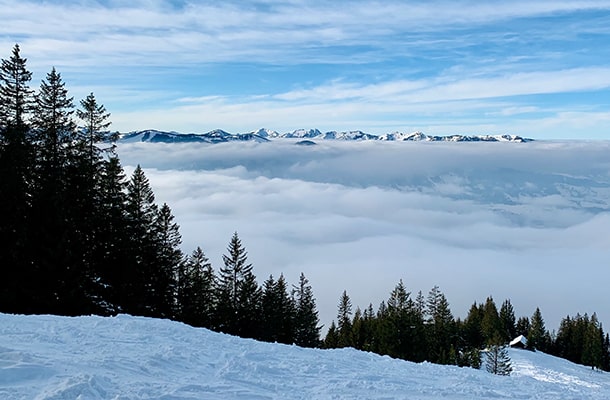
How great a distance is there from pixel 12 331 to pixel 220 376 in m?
6.24

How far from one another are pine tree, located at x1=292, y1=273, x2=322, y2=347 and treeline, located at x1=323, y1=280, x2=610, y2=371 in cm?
473

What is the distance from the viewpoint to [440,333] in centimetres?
6469

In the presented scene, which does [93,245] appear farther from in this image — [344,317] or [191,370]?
[344,317]

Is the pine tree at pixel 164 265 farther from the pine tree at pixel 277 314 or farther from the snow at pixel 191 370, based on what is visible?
the snow at pixel 191 370

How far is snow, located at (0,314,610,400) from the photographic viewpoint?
876 cm

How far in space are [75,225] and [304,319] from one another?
30185mm

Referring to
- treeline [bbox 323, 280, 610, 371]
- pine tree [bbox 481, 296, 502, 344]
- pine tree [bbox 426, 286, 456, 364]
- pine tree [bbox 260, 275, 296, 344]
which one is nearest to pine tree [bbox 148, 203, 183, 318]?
pine tree [bbox 260, 275, 296, 344]

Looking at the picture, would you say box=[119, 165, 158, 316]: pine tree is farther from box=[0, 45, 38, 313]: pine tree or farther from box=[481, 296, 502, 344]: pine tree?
box=[481, 296, 502, 344]: pine tree

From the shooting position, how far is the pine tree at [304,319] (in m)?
48.6


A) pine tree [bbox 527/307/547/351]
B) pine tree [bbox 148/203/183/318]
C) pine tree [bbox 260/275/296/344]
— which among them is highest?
pine tree [bbox 148/203/183/318]

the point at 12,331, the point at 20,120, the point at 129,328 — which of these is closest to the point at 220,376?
the point at 129,328

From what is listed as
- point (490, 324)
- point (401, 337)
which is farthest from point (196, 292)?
point (490, 324)

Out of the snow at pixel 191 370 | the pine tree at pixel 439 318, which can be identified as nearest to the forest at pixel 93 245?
the snow at pixel 191 370

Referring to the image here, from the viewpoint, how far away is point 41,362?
9.45 metres
